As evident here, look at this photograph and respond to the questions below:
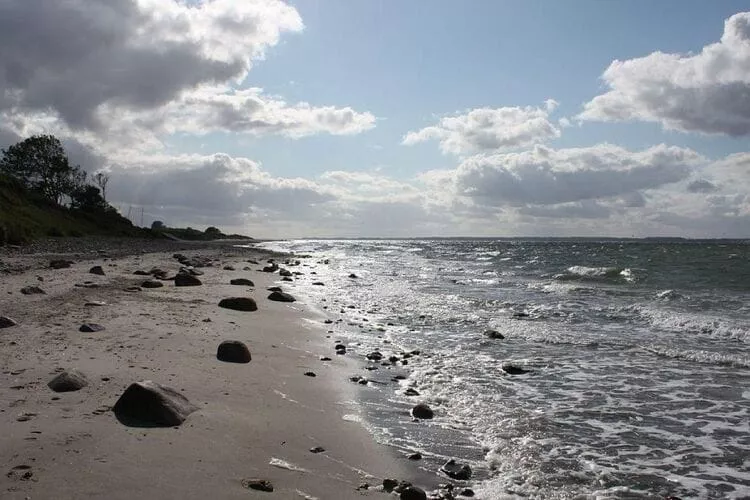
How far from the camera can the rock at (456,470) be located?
5418 mm

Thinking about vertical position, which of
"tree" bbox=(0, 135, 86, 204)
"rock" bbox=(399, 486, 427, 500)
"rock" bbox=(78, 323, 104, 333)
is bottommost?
"rock" bbox=(399, 486, 427, 500)

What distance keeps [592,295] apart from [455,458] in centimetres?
2034

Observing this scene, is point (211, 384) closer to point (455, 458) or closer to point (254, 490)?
point (254, 490)

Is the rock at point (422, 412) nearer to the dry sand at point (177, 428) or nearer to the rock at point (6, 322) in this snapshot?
the dry sand at point (177, 428)

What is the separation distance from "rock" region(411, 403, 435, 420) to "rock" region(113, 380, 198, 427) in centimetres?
314

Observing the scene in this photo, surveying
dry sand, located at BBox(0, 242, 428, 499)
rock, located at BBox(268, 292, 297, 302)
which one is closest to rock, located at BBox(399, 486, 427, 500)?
dry sand, located at BBox(0, 242, 428, 499)

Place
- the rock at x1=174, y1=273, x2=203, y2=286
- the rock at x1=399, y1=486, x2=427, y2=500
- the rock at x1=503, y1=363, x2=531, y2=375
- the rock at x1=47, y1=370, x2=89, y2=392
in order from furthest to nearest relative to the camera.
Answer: the rock at x1=174, y1=273, x2=203, y2=286 < the rock at x1=503, y1=363, x2=531, y2=375 < the rock at x1=47, y1=370, x2=89, y2=392 < the rock at x1=399, y1=486, x2=427, y2=500

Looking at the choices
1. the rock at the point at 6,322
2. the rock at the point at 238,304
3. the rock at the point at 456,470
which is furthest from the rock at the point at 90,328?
the rock at the point at 456,470

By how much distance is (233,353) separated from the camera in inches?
351

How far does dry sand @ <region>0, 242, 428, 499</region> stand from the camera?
14.4ft

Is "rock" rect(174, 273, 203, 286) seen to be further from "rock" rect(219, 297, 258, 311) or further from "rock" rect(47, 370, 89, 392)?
"rock" rect(47, 370, 89, 392)

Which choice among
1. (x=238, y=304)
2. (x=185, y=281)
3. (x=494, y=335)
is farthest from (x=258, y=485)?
(x=185, y=281)

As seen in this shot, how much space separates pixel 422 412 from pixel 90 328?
241 inches

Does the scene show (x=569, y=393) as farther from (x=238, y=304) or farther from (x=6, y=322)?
(x=6, y=322)
